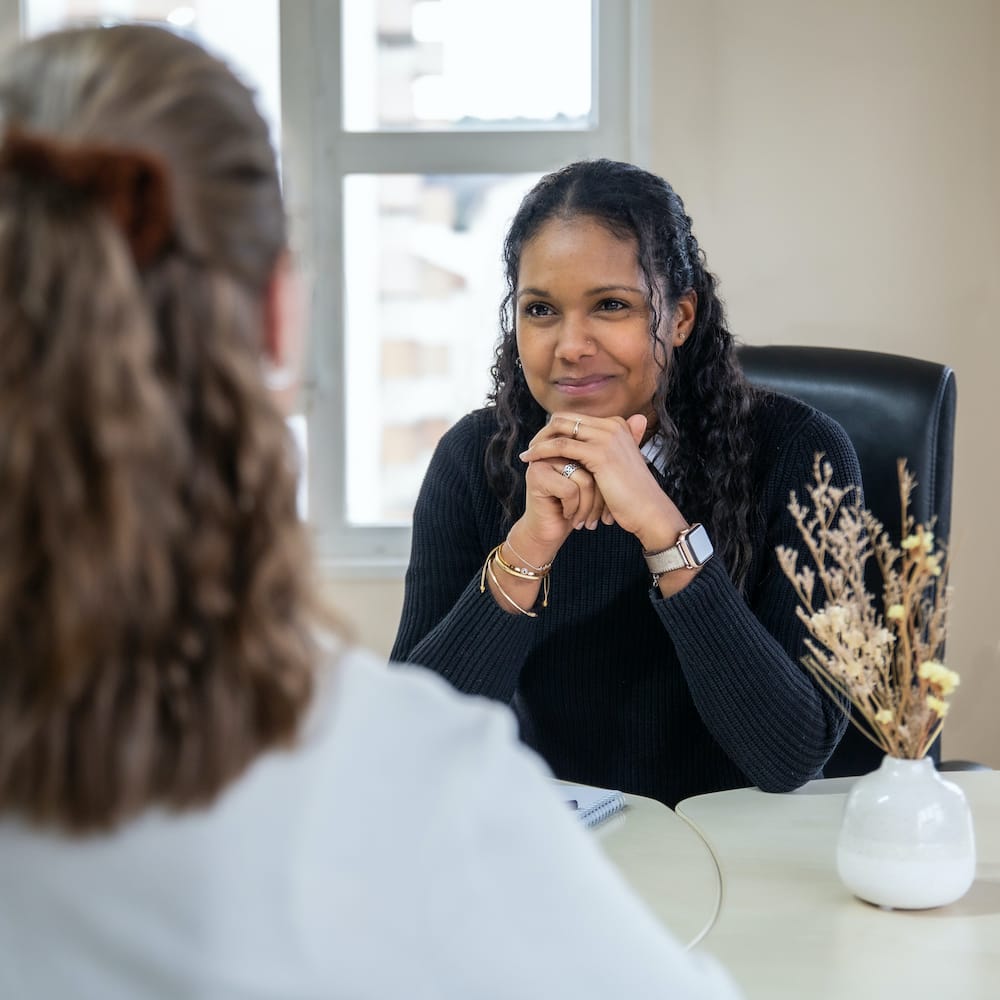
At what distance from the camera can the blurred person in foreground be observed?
49cm

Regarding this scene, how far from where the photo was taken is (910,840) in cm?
98

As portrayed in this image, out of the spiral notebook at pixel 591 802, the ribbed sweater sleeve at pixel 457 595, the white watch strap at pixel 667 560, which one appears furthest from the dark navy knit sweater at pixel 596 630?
the spiral notebook at pixel 591 802

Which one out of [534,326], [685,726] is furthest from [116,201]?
[685,726]

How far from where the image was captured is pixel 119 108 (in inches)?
20.4

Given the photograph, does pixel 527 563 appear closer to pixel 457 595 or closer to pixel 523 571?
pixel 523 571

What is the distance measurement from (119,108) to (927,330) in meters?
2.39

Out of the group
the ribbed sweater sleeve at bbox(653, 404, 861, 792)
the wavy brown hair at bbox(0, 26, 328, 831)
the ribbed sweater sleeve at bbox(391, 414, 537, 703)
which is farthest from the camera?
the ribbed sweater sleeve at bbox(391, 414, 537, 703)

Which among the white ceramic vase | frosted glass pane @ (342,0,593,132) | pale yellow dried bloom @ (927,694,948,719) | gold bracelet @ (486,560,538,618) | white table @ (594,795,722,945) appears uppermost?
frosted glass pane @ (342,0,593,132)

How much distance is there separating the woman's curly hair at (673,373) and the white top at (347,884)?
1039 millimetres

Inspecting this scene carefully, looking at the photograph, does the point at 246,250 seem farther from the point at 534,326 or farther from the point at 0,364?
the point at 534,326

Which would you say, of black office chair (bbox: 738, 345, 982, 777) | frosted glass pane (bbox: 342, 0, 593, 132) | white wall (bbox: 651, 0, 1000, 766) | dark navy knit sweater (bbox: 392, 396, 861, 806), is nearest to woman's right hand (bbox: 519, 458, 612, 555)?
dark navy knit sweater (bbox: 392, 396, 861, 806)

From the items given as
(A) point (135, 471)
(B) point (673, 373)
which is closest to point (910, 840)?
(A) point (135, 471)

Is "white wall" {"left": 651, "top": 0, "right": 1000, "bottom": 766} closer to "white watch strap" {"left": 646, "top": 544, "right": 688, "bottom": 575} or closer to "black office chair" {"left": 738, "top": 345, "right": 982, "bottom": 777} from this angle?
"black office chair" {"left": 738, "top": 345, "right": 982, "bottom": 777}

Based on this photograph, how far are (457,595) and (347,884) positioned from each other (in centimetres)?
114
